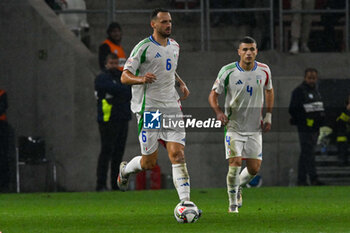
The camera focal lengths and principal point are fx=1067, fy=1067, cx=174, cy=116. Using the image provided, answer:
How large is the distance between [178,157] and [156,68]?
1.13 metres

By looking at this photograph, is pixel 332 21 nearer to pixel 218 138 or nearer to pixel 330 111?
pixel 330 111

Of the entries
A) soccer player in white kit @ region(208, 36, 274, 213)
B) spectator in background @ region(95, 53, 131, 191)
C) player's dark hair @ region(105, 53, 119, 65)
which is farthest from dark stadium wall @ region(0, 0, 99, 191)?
soccer player in white kit @ region(208, 36, 274, 213)

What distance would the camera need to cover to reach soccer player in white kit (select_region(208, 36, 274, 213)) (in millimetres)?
12805

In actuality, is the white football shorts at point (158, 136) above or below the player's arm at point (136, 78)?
below

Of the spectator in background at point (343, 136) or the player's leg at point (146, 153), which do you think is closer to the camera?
the player's leg at point (146, 153)

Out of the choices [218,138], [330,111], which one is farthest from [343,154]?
[218,138]

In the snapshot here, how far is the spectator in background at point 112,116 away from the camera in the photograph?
1803 cm

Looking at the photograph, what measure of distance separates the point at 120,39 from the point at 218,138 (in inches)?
122

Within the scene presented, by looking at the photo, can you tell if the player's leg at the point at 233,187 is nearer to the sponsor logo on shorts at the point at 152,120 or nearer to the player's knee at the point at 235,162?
the player's knee at the point at 235,162

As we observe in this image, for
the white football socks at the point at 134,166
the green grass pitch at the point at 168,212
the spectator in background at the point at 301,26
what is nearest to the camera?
the green grass pitch at the point at 168,212

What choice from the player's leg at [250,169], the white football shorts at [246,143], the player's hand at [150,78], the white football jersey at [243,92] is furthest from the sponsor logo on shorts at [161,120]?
the player's leg at [250,169]

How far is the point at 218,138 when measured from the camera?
20.4m

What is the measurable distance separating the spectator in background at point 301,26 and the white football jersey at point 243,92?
7077 mm

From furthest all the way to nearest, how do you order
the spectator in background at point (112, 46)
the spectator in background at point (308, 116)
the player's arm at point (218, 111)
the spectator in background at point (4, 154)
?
the spectator in background at point (4, 154) → the spectator in background at point (308, 116) → the spectator in background at point (112, 46) → the player's arm at point (218, 111)
